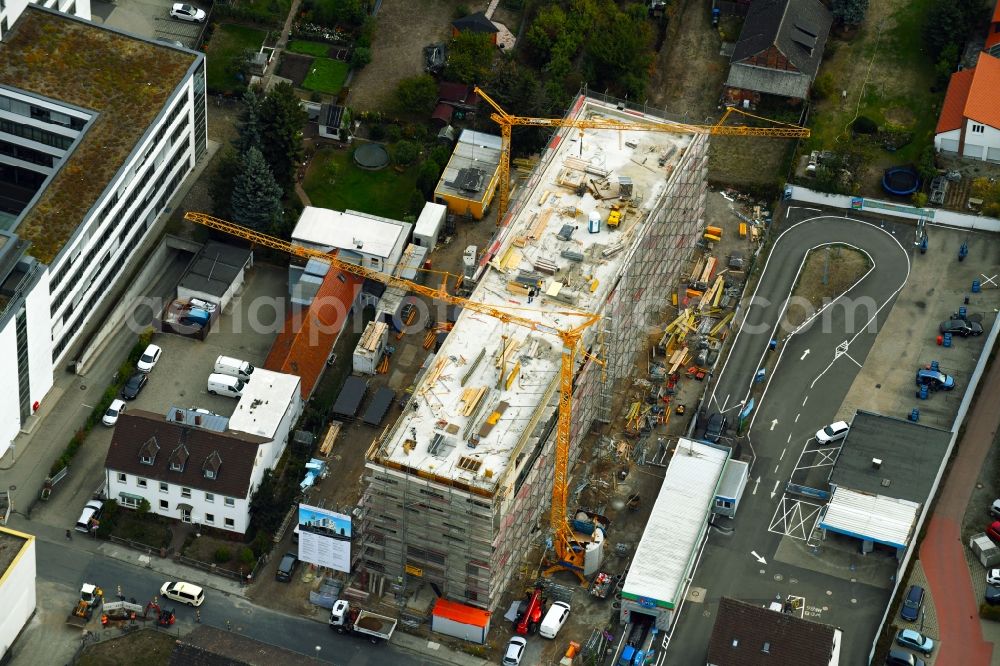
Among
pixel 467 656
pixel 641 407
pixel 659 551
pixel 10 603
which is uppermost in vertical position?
pixel 641 407

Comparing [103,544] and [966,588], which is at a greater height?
[966,588]

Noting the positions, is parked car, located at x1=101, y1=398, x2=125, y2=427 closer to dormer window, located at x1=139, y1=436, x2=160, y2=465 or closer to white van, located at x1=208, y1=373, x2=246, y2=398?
white van, located at x1=208, y1=373, x2=246, y2=398

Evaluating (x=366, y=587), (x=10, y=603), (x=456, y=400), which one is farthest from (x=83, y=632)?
(x=456, y=400)

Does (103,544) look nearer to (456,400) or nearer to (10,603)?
(10,603)

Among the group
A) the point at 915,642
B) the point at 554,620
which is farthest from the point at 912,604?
the point at 554,620

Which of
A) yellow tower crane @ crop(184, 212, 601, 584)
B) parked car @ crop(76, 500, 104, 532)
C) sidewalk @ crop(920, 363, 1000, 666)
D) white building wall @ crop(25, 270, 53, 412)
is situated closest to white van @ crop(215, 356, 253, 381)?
white building wall @ crop(25, 270, 53, 412)

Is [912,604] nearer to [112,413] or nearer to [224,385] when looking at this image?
[224,385]
